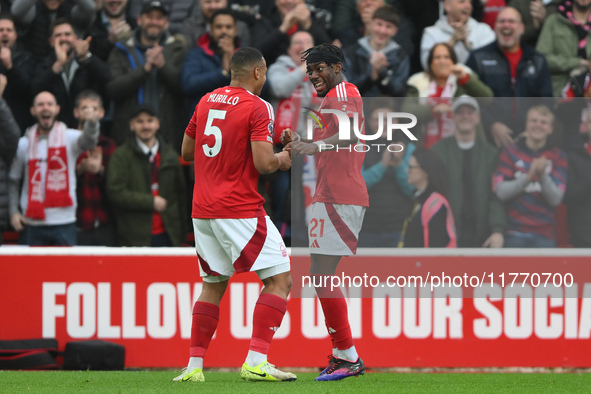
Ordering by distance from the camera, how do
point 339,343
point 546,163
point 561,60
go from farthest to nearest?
point 561,60
point 546,163
point 339,343

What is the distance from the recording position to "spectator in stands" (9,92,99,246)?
8.67m

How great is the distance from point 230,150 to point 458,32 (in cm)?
472

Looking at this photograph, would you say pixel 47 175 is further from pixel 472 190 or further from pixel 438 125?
pixel 472 190

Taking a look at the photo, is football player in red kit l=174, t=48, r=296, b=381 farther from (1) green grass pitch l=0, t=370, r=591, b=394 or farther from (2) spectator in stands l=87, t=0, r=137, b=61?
(2) spectator in stands l=87, t=0, r=137, b=61

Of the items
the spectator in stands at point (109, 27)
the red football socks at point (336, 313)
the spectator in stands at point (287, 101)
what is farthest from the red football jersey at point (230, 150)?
the spectator in stands at point (109, 27)

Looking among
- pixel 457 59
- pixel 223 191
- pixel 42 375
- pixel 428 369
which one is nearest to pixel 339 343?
pixel 223 191

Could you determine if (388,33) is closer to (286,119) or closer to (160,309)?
(286,119)

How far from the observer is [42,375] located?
6895mm

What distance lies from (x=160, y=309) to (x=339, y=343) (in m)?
2.29

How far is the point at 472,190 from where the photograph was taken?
324 inches

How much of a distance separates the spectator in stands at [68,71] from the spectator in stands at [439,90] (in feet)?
10.5

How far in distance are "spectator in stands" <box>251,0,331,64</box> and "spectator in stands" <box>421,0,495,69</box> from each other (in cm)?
108

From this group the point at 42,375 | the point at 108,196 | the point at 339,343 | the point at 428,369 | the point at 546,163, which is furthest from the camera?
the point at 108,196

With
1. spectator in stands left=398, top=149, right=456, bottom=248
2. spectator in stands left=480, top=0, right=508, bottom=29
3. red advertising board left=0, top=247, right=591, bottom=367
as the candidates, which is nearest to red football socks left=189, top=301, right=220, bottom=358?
red advertising board left=0, top=247, right=591, bottom=367
